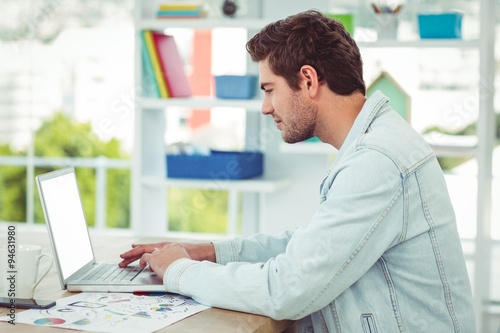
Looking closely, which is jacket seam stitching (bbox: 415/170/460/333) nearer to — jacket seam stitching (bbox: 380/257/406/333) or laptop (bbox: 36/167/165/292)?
jacket seam stitching (bbox: 380/257/406/333)

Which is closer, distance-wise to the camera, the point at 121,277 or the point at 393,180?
the point at 393,180

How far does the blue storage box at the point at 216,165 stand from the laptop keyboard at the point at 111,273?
147 cm

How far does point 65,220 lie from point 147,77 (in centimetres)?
179

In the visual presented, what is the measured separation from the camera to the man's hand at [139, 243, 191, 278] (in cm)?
163

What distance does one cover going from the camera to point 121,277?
1706 mm

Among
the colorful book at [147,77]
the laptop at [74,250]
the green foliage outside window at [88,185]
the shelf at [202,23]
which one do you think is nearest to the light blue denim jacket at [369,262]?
the laptop at [74,250]

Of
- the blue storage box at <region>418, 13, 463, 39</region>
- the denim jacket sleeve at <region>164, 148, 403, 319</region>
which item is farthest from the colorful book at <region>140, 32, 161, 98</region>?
the denim jacket sleeve at <region>164, 148, 403, 319</region>

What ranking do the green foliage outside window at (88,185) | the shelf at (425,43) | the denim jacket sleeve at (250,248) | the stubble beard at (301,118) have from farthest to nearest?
the green foliage outside window at (88,185), the shelf at (425,43), the denim jacket sleeve at (250,248), the stubble beard at (301,118)

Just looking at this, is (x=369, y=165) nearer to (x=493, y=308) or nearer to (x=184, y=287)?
(x=184, y=287)

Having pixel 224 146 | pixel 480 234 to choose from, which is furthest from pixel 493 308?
pixel 224 146

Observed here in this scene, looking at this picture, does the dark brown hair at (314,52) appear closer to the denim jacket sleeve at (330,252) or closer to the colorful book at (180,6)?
the denim jacket sleeve at (330,252)

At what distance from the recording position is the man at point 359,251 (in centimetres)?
144

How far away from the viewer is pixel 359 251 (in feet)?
4.73

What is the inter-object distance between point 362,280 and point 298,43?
1.79 ft
